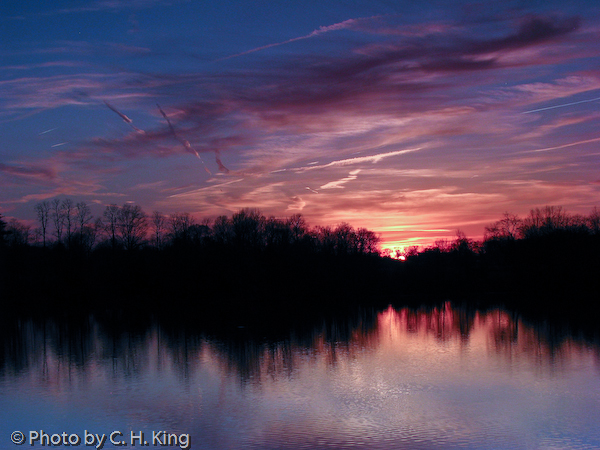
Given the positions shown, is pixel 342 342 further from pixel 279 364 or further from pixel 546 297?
pixel 546 297

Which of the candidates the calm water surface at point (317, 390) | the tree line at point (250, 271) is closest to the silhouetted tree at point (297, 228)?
the tree line at point (250, 271)

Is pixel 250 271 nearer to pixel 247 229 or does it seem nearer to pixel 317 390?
pixel 247 229

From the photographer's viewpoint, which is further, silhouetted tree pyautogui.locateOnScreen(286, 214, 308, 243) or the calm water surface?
silhouetted tree pyautogui.locateOnScreen(286, 214, 308, 243)

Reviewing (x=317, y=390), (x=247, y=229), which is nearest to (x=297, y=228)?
(x=247, y=229)

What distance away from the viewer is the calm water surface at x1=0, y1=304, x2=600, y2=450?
42.7 feet

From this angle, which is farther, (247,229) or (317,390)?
(247,229)

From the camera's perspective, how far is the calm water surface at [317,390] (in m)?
13.0

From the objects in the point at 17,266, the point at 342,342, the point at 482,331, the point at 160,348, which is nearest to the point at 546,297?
the point at 482,331

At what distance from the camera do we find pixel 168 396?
1716 cm

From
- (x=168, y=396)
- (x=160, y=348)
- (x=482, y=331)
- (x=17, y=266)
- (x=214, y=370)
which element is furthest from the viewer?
(x=17, y=266)

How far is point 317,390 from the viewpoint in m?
17.4

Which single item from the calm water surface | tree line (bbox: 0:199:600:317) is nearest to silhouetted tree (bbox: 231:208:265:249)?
tree line (bbox: 0:199:600:317)

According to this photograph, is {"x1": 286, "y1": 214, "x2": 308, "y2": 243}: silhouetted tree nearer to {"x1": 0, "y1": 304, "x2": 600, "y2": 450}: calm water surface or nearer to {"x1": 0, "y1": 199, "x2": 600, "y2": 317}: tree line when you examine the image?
{"x1": 0, "y1": 199, "x2": 600, "y2": 317}: tree line

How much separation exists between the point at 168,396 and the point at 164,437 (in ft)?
14.1
